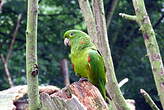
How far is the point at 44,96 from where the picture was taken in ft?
9.08

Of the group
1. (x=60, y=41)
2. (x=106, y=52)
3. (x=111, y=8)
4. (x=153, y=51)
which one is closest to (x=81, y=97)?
(x=153, y=51)

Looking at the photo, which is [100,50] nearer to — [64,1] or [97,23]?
[97,23]

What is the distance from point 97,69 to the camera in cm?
367

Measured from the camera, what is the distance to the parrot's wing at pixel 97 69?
3.63 meters

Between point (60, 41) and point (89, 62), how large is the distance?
4478mm

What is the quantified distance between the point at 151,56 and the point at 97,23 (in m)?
1.06

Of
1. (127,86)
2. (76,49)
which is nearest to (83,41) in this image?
(76,49)

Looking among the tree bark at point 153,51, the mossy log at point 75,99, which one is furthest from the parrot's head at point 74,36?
the tree bark at point 153,51

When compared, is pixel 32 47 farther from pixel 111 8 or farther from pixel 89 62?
pixel 111 8

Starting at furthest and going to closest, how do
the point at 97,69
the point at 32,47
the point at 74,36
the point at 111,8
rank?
the point at 111,8 < the point at 74,36 < the point at 97,69 < the point at 32,47

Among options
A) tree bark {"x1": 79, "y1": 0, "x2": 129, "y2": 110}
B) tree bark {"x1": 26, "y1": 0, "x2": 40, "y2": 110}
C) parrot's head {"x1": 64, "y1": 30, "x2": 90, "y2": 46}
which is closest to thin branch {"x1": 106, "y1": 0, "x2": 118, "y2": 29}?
parrot's head {"x1": 64, "y1": 30, "x2": 90, "y2": 46}

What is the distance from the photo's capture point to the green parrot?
364 centimetres

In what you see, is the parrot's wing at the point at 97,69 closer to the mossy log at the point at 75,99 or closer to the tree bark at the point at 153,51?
the mossy log at the point at 75,99

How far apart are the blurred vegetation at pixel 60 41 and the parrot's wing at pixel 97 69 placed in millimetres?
4011
